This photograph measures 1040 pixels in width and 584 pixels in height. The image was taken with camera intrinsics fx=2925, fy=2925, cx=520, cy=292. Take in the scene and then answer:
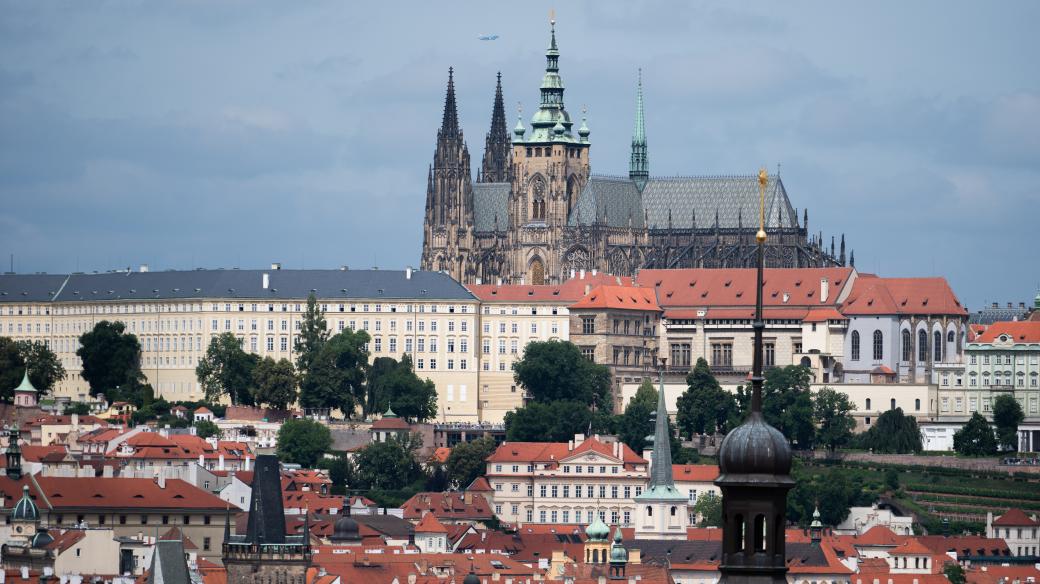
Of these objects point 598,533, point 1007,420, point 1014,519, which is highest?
point 1007,420

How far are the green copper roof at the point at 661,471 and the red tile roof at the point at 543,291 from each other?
25814 millimetres

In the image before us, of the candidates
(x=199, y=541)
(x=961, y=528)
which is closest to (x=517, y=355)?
(x=961, y=528)

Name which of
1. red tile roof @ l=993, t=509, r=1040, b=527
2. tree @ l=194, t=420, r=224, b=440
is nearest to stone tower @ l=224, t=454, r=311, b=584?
red tile roof @ l=993, t=509, r=1040, b=527

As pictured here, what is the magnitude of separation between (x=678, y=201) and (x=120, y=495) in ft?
246

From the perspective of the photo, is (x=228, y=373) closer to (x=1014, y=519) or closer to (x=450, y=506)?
(x=450, y=506)

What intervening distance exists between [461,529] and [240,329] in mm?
41055

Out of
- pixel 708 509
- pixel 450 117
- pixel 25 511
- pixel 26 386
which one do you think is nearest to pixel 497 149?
pixel 450 117

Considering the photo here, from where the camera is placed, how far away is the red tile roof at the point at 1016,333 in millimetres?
144625

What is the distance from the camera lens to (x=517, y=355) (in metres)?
154

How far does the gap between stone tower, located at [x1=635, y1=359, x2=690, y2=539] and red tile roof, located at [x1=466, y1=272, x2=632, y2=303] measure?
28796mm

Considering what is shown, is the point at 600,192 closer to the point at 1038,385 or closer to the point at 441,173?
the point at 441,173

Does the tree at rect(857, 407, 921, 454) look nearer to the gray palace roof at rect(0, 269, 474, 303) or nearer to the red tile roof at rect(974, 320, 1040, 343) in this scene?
the red tile roof at rect(974, 320, 1040, 343)

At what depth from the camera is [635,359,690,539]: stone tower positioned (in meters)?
120

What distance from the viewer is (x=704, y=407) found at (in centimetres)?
14088
